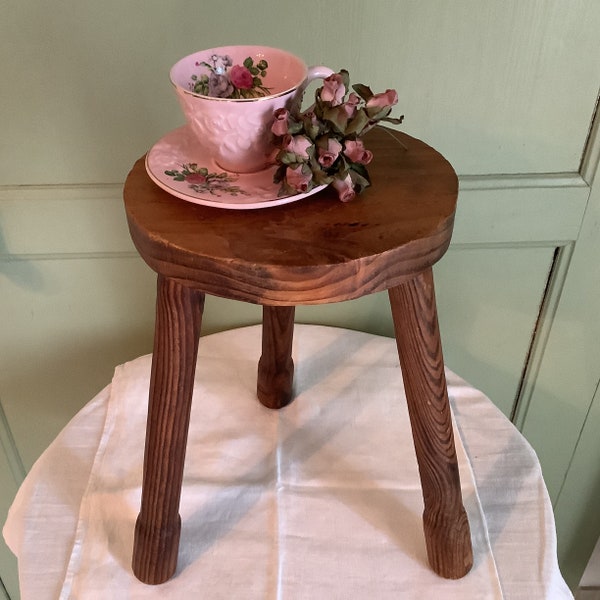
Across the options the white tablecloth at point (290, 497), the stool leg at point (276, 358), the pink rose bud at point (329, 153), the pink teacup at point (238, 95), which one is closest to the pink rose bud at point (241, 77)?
the pink teacup at point (238, 95)

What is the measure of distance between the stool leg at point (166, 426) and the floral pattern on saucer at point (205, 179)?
0.07 metres

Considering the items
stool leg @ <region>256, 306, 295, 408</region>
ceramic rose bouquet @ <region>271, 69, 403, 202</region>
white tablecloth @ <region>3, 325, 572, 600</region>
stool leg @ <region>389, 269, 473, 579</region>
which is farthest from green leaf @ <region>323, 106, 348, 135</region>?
white tablecloth @ <region>3, 325, 572, 600</region>

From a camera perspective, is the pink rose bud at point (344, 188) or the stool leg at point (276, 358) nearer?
the pink rose bud at point (344, 188)

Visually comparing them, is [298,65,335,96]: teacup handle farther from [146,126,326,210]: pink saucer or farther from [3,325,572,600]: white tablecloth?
[3,325,572,600]: white tablecloth

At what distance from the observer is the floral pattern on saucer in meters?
0.47

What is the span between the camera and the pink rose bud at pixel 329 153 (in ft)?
1.43

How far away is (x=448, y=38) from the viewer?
2.01 feet

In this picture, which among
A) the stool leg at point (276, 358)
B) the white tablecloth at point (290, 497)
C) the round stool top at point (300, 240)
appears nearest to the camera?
the round stool top at point (300, 240)

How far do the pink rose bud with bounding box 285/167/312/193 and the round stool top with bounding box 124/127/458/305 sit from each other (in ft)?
0.07

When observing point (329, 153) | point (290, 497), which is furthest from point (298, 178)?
point (290, 497)

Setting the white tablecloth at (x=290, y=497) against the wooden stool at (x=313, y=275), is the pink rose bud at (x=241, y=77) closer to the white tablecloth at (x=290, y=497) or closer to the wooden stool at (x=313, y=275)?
the wooden stool at (x=313, y=275)

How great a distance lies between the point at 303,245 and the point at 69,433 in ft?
1.31

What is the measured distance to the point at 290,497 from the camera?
0.61 meters

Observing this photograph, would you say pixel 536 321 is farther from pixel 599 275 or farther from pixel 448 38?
pixel 448 38
